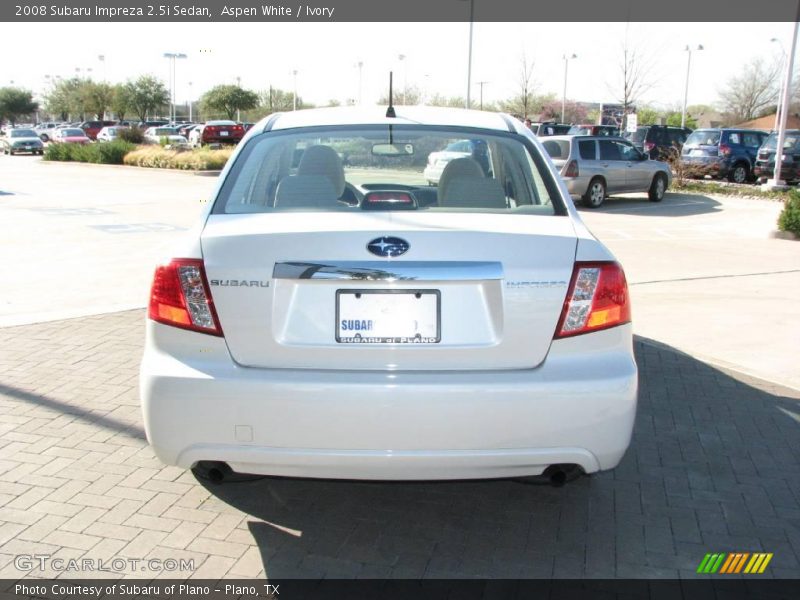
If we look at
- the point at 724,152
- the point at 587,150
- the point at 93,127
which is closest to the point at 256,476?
the point at 587,150

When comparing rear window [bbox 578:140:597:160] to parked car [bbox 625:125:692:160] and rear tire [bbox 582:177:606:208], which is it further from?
parked car [bbox 625:125:692:160]

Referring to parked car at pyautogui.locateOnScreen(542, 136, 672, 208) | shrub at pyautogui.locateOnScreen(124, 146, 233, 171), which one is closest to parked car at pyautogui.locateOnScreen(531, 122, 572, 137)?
shrub at pyautogui.locateOnScreen(124, 146, 233, 171)

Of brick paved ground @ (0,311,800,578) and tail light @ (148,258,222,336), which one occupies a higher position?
tail light @ (148,258,222,336)

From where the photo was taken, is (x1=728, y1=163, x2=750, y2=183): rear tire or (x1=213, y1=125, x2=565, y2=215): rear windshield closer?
(x1=213, y1=125, x2=565, y2=215): rear windshield

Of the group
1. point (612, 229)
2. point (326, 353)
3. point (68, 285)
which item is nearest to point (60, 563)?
point (326, 353)

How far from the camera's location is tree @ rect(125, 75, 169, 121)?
70125mm

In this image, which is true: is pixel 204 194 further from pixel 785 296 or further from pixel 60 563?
pixel 60 563

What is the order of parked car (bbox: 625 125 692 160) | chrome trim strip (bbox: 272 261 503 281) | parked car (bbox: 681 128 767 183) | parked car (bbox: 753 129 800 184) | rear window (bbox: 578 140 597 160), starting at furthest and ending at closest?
parked car (bbox: 625 125 692 160), parked car (bbox: 681 128 767 183), parked car (bbox: 753 129 800 184), rear window (bbox: 578 140 597 160), chrome trim strip (bbox: 272 261 503 281)

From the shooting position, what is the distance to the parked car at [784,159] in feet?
80.8

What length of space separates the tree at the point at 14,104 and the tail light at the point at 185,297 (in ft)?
339

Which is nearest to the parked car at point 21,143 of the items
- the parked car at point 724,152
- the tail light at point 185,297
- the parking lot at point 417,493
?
the parked car at point 724,152

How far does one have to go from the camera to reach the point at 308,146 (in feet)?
13.9

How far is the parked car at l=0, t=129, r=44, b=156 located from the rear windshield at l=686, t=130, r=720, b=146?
117ft

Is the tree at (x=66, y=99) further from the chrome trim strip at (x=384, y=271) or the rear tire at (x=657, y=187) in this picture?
the chrome trim strip at (x=384, y=271)
